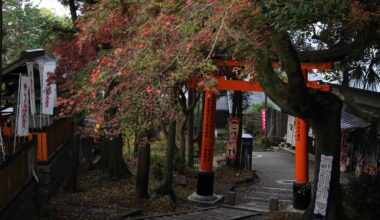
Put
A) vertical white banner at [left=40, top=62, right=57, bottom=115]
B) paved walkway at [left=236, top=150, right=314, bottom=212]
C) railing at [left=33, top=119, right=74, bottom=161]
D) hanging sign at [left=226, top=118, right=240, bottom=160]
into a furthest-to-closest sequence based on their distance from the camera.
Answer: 1. hanging sign at [left=226, top=118, right=240, bottom=160]
2. paved walkway at [left=236, top=150, right=314, bottom=212]
3. vertical white banner at [left=40, top=62, right=57, bottom=115]
4. railing at [left=33, top=119, right=74, bottom=161]

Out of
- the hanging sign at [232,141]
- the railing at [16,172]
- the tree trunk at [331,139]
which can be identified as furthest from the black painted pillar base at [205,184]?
the tree trunk at [331,139]

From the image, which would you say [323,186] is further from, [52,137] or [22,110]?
[52,137]

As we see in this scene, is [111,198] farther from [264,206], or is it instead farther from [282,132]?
[282,132]

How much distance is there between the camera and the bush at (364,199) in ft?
37.6

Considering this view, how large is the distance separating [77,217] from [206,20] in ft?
23.8

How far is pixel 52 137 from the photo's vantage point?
1548cm

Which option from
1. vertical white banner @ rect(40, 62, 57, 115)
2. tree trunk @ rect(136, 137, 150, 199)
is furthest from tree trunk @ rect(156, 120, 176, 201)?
vertical white banner @ rect(40, 62, 57, 115)

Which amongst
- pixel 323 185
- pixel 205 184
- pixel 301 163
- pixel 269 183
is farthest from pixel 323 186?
pixel 269 183

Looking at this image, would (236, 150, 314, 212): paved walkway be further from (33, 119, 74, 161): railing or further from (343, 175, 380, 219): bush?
(33, 119, 74, 161): railing

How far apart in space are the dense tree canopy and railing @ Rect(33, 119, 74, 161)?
8.05 ft

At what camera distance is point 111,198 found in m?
16.2

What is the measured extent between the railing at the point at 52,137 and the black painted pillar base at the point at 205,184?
5.03 meters

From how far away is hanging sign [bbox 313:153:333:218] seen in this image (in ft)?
35.1

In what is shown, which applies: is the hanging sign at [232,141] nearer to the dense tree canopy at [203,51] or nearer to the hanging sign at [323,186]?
the dense tree canopy at [203,51]
